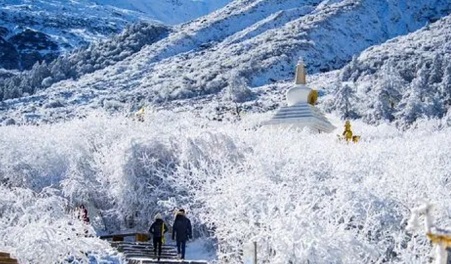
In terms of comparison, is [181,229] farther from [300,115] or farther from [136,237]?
[300,115]

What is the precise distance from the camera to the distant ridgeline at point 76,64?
155875mm

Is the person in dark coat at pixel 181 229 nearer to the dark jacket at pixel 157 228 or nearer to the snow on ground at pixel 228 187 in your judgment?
the dark jacket at pixel 157 228

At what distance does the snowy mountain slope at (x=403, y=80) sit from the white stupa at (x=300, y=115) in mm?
26942

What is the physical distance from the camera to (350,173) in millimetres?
23891

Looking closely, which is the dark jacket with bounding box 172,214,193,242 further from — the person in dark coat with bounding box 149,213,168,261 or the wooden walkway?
the wooden walkway

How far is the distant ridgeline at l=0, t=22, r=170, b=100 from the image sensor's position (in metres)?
156

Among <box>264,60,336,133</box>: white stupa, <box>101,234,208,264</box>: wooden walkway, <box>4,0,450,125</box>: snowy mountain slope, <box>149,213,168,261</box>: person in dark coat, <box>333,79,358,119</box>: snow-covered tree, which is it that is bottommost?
<box>101,234,208,264</box>: wooden walkway

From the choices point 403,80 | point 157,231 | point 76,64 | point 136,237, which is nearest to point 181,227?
point 157,231

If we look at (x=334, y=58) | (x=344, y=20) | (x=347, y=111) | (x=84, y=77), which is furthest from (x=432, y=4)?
(x=347, y=111)

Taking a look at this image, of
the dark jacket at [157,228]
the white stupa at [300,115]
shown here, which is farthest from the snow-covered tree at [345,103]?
the dark jacket at [157,228]

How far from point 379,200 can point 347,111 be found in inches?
2604

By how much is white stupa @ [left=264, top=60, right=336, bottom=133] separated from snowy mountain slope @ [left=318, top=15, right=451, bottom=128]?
26942mm

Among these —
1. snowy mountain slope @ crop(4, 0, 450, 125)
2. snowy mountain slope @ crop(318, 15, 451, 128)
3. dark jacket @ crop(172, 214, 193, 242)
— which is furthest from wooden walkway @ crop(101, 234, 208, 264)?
snowy mountain slope @ crop(4, 0, 450, 125)

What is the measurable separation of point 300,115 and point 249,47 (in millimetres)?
119864
